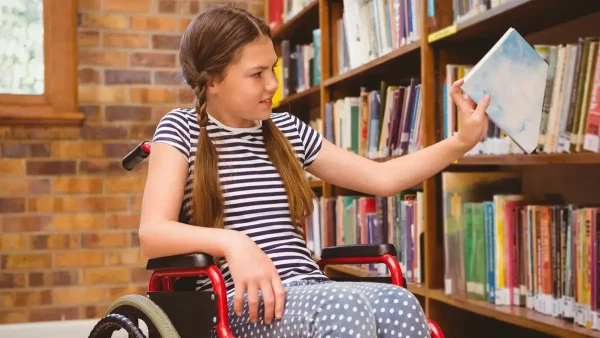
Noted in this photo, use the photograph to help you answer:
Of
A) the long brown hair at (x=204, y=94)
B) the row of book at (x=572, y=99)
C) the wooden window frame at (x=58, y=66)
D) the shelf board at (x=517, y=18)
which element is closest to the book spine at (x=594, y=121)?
the row of book at (x=572, y=99)

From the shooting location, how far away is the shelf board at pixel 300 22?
3407 millimetres

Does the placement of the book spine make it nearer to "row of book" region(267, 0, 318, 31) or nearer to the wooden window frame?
"row of book" region(267, 0, 318, 31)

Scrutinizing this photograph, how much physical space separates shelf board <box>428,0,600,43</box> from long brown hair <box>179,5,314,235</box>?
0.72 m

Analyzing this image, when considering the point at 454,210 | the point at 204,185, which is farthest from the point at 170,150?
the point at 454,210

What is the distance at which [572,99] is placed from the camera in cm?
177

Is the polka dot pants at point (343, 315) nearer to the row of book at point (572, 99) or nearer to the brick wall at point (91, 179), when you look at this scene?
the row of book at point (572, 99)

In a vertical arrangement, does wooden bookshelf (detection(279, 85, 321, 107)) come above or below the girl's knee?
above

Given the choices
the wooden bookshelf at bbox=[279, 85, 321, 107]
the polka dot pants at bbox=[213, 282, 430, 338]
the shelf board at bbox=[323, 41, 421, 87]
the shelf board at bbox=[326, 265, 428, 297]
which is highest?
the shelf board at bbox=[323, 41, 421, 87]

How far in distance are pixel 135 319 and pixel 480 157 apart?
43.8 inches

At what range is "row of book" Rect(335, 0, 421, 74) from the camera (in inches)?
98.0

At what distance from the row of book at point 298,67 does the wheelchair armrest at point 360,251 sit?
190 centimetres

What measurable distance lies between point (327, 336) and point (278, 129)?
1.90 feet

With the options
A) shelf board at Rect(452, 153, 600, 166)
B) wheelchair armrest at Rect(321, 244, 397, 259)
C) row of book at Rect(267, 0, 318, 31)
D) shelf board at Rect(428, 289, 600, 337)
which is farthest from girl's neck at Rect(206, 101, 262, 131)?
row of book at Rect(267, 0, 318, 31)

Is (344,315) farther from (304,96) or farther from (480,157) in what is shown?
(304,96)
